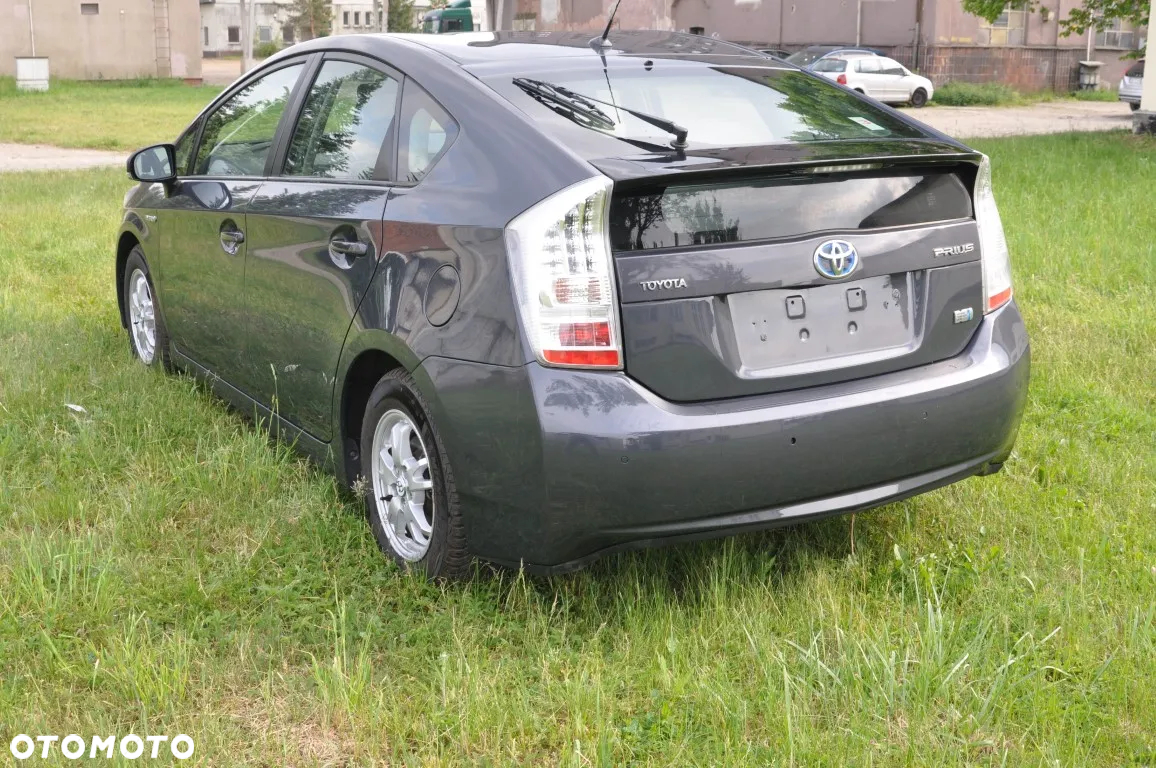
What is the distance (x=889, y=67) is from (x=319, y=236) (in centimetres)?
3132

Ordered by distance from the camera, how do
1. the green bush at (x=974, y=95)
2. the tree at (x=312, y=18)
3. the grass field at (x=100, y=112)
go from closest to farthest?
1. the grass field at (x=100, y=112)
2. the green bush at (x=974, y=95)
3. the tree at (x=312, y=18)

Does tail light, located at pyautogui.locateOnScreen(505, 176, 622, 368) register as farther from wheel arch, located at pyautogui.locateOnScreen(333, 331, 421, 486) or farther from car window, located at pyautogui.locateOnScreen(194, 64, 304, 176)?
car window, located at pyautogui.locateOnScreen(194, 64, 304, 176)

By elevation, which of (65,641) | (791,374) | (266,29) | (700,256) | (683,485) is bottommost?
(65,641)

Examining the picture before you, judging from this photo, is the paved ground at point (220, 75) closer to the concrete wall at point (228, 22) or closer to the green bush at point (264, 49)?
the green bush at point (264, 49)

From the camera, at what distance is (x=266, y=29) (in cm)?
8181

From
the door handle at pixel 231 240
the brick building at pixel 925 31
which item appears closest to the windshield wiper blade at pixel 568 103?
the door handle at pixel 231 240

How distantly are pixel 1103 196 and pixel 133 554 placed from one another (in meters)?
8.90

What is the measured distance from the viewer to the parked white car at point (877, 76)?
32.1 meters

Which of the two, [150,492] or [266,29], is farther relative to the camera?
[266,29]

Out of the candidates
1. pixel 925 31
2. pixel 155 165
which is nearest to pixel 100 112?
pixel 925 31

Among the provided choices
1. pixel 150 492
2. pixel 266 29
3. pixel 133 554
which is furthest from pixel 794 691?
pixel 266 29

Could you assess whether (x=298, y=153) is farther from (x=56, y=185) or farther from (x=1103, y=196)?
(x=56, y=185)

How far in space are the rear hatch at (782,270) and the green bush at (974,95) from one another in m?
32.8

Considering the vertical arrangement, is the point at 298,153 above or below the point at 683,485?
above
